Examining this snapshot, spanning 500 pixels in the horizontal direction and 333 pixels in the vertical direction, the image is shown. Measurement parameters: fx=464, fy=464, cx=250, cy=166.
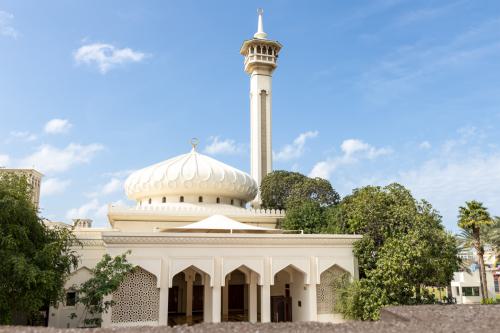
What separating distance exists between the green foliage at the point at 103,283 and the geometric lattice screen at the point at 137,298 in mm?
606

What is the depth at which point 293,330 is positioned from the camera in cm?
626

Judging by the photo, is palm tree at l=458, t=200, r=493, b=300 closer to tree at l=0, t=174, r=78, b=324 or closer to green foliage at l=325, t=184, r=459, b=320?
green foliage at l=325, t=184, r=459, b=320

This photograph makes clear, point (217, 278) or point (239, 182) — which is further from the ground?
point (239, 182)

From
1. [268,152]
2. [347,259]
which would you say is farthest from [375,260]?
[268,152]

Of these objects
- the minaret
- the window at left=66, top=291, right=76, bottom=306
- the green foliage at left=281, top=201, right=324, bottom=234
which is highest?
the minaret

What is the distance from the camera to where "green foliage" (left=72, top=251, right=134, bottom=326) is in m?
13.3

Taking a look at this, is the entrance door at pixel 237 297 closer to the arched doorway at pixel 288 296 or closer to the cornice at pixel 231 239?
the arched doorway at pixel 288 296

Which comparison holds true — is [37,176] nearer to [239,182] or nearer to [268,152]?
[268,152]

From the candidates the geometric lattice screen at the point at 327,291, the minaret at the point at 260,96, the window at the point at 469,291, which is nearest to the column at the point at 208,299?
the geometric lattice screen at the point at 327,291

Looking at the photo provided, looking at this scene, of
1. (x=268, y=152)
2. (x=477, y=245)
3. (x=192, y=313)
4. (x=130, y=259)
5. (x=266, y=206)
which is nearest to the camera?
(x=130, y=259)

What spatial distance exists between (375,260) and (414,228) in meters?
1.75

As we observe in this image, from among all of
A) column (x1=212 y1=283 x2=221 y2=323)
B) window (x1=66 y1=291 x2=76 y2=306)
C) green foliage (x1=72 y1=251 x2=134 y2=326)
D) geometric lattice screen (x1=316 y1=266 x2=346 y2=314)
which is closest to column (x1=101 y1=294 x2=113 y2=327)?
green foliage (x1=72 y1=251 x2=134 y2=326)

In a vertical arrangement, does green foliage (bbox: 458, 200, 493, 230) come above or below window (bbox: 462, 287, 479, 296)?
above

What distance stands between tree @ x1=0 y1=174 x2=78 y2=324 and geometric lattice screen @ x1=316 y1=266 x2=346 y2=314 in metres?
8.63
